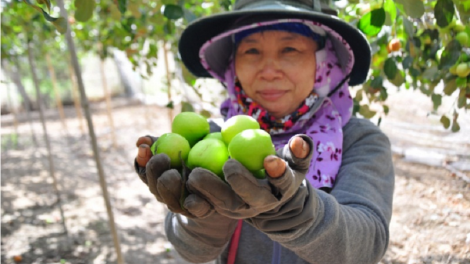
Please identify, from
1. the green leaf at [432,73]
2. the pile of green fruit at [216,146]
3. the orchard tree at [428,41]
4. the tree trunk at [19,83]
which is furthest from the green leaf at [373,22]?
the tree trunk at [19,83]

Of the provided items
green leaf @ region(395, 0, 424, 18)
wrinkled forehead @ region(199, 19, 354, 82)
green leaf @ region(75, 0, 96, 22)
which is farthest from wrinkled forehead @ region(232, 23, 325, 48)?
green leaf @ region(75, 0, 96, 22)

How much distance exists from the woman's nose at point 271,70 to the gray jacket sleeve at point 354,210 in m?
0.36

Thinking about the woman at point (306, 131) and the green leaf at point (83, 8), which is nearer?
the woman at point (306, 131)

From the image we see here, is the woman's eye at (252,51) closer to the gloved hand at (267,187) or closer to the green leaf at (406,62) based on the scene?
the gloved hand at (267,187)

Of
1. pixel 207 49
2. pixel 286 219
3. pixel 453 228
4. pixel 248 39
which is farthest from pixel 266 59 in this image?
pixel 453 228

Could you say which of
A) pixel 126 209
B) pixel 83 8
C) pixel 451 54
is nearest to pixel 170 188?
pixel 83 8

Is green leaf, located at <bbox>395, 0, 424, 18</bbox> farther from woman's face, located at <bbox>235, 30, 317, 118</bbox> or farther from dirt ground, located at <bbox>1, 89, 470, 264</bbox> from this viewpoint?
dirt ground, located at <bbox>1, 89, 470, 264</bbox>

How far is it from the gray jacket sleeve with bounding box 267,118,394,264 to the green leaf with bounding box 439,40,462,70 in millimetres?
468

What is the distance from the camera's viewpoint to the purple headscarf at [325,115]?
1.27 metres

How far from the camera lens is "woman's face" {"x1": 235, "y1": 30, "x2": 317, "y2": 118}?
1296 mm

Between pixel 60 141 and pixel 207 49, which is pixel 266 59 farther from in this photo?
pixel 60 141

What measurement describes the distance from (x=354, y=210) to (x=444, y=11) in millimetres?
758

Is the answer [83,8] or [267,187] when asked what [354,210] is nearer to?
[267,187]

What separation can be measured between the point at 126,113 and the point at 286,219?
13265 millimetres
